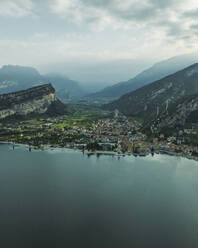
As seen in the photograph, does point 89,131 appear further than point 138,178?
Yes

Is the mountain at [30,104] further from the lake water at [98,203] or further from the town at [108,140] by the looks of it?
the lake water at [98,203]

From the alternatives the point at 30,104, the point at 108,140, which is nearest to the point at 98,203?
the point at 108,140

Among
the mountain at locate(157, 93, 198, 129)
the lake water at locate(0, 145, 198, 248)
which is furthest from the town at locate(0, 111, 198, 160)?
the lake water at locate(0, 145, 198, 248)

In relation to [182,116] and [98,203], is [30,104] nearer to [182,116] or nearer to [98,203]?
[182,116]

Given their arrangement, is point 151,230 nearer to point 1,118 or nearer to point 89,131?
point 89,131

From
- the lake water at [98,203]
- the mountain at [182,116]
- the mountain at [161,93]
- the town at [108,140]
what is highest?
the mountain at [161,93]

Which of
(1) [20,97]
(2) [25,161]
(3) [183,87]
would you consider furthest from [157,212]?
(3) [183,87]

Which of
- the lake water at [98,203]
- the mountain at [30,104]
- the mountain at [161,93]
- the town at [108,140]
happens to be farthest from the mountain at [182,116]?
the mountain at [30,104]
